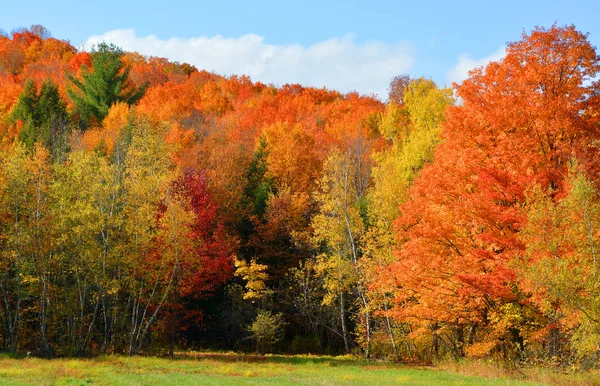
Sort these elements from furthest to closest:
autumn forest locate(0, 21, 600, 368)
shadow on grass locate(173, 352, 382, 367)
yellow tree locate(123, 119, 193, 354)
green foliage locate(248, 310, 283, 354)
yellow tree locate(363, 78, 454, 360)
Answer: green foliage locate(248, 310, 283, 354) < yellow tree locate(363, 78, 454, 360) < shadow on grass locate(173, 352, 382, 367) < yellow tree locate(123, 119, 193, 354) < autumn forest locate(0, 21, 600, 368)

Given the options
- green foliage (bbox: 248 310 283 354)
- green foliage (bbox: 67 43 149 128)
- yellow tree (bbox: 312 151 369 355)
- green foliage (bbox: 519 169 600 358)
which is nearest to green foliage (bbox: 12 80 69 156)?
green foliage (bbox: 67 43 149 128)

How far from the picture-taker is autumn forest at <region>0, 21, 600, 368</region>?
2116cm

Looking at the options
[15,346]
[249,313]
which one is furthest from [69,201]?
[249,313]

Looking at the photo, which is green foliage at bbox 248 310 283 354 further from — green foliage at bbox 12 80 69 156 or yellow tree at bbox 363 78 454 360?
green foliage at bbox 12 80 69 156

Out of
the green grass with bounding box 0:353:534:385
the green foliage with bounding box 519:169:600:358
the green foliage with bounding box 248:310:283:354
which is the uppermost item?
the green foliage with bounding box 519:169:600:358

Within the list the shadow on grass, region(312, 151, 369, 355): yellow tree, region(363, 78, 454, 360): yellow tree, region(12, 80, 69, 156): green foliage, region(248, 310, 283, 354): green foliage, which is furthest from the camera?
region(12, 80, 69, 156): green foliage

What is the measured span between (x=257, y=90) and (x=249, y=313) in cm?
7516

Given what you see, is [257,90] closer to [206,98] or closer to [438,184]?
[206,98]

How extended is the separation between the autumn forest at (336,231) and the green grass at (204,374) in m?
2.76

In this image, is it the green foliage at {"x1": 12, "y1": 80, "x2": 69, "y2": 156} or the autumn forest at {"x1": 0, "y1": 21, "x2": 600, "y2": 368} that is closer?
the autumn forest at {"x1": 0, "y1": 21, "x2": 600, "y2": 368}

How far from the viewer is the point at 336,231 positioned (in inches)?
1553

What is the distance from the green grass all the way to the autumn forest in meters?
2.76

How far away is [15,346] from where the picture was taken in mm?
34438

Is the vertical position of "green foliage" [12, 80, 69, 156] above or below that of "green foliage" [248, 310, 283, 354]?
above
